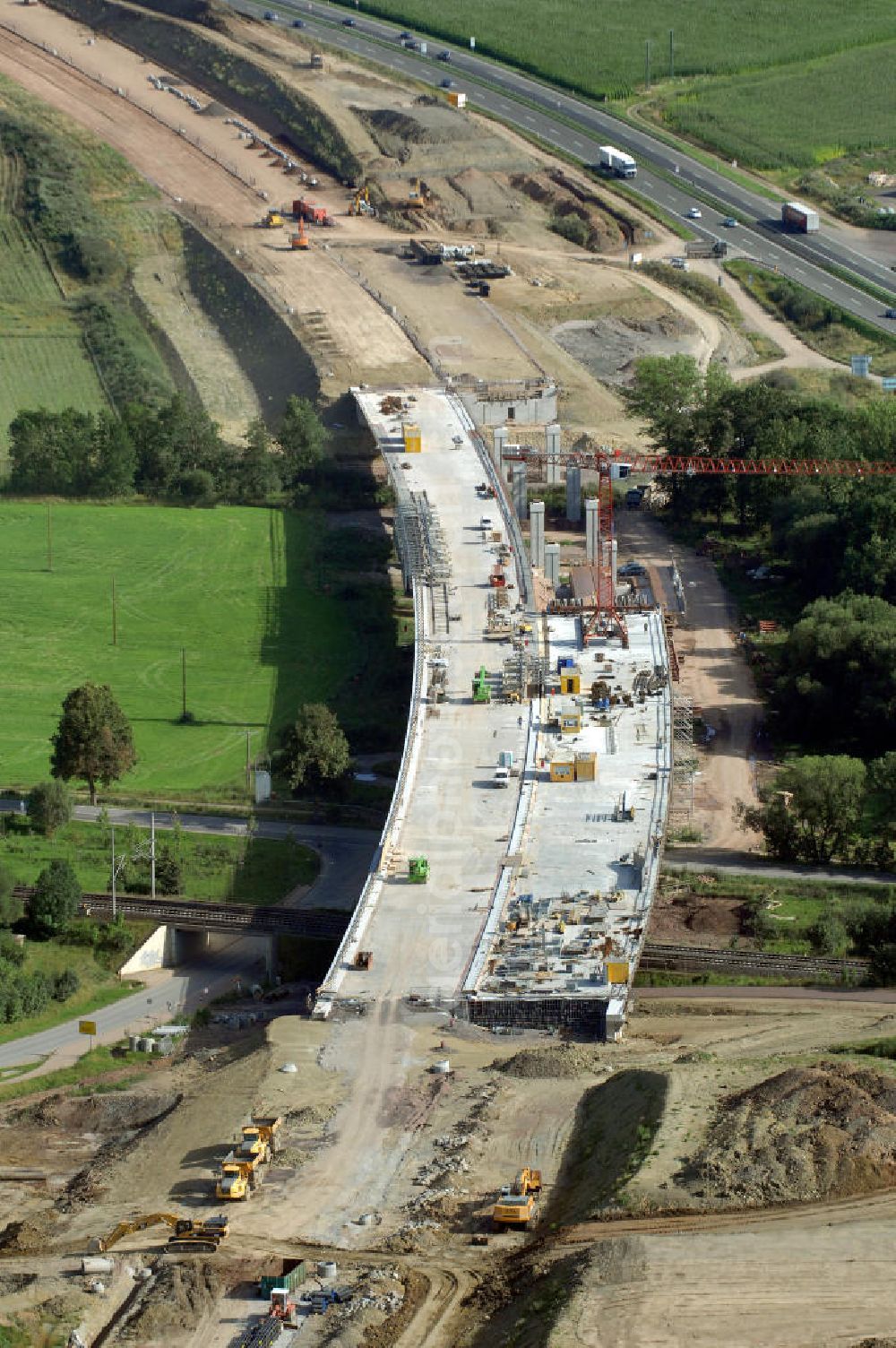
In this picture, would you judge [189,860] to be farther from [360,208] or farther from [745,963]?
[360,208]

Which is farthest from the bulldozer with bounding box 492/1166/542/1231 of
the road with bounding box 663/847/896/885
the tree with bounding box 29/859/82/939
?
the road with bounding box 663/847/896/885

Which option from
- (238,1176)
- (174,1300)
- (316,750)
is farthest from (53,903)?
(174,1300)

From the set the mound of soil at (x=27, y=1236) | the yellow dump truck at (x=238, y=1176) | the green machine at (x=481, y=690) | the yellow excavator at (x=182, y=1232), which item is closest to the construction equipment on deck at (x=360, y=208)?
the green machine at (x=481, y=690)

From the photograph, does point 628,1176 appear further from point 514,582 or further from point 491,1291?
point 514,582

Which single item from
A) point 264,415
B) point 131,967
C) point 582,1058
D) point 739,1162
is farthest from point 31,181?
point 739,1162

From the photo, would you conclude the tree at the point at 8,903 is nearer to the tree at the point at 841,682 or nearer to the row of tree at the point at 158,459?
the tree at the point at 841,682
